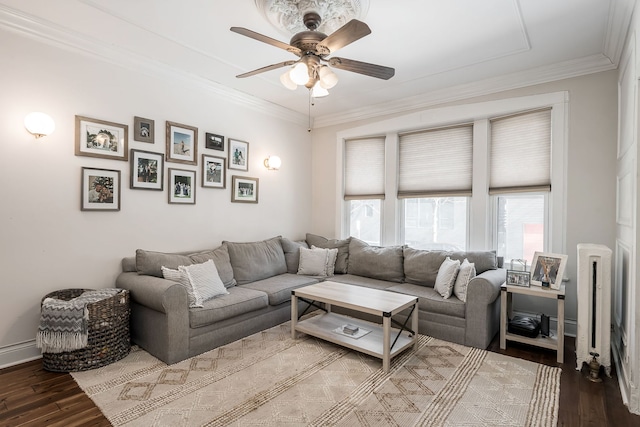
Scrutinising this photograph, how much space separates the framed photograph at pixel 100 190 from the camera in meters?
3.09

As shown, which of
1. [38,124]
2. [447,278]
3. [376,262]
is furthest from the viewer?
[376,262]

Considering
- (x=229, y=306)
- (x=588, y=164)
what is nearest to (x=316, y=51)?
(x=229, y=306)

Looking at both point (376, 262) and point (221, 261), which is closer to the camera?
point (221, 261)

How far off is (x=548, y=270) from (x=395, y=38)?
8.43ft

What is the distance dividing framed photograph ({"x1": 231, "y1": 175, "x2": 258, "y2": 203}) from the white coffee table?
173 cm

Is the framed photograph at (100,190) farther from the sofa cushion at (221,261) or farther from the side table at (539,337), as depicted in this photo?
the side table at (539,337)

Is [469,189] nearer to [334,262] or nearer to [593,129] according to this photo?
[593,129]

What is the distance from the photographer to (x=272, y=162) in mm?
4809

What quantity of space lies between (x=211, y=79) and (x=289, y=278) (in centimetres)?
258

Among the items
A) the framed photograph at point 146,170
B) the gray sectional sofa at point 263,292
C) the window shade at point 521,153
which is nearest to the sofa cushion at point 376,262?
the gray sectional sofa at point 263,292

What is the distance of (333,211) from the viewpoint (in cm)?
538

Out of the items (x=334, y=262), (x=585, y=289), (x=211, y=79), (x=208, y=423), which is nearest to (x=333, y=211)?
(x=334, y=262)

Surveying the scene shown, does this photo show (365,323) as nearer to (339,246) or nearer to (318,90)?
(339,246)

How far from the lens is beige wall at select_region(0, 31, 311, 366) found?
2.72 m
